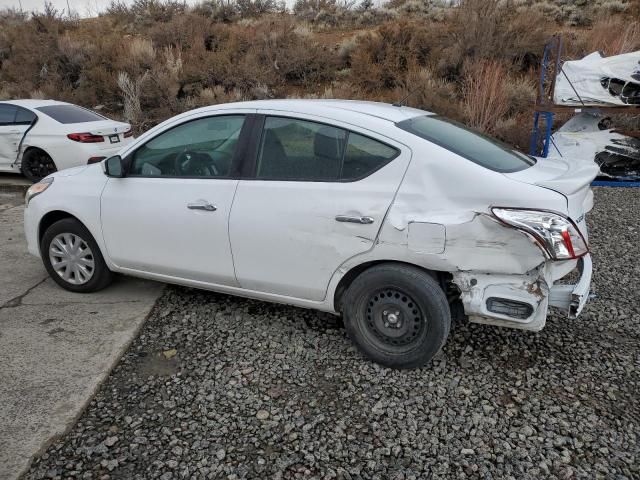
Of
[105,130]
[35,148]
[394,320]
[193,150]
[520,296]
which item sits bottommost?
[35,148]

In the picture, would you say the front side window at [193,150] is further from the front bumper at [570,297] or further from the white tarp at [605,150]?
the white tarp at [605,150]

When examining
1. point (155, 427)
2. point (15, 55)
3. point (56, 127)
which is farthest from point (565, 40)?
point (15, 55)

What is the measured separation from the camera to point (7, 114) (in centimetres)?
888

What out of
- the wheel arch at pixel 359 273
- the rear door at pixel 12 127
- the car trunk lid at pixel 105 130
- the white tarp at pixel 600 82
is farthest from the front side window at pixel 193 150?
the white tarp at pixel 600 82

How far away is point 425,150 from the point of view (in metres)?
3.16

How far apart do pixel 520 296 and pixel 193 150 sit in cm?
251

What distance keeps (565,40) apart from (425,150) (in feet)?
48.5

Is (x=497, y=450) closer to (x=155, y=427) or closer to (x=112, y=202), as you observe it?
(x=155, y=427)

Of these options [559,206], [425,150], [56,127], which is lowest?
[56,127]

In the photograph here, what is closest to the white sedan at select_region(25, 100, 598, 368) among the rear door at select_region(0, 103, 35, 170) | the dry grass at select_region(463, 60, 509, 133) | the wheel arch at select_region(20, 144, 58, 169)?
the wheel arch at select_region(20, 144, 58, 169)

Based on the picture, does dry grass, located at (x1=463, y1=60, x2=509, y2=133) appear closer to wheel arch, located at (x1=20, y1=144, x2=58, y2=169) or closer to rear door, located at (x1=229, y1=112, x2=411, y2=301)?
wheel arch, located at (x1=20, y1=144, x2=58, y2=169)

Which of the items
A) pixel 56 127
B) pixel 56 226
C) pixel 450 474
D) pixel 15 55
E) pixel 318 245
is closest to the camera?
pixel 450 474

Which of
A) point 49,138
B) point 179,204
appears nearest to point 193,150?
point 179,204

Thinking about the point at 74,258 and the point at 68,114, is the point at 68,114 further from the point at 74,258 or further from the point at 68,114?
the point at 74,258
